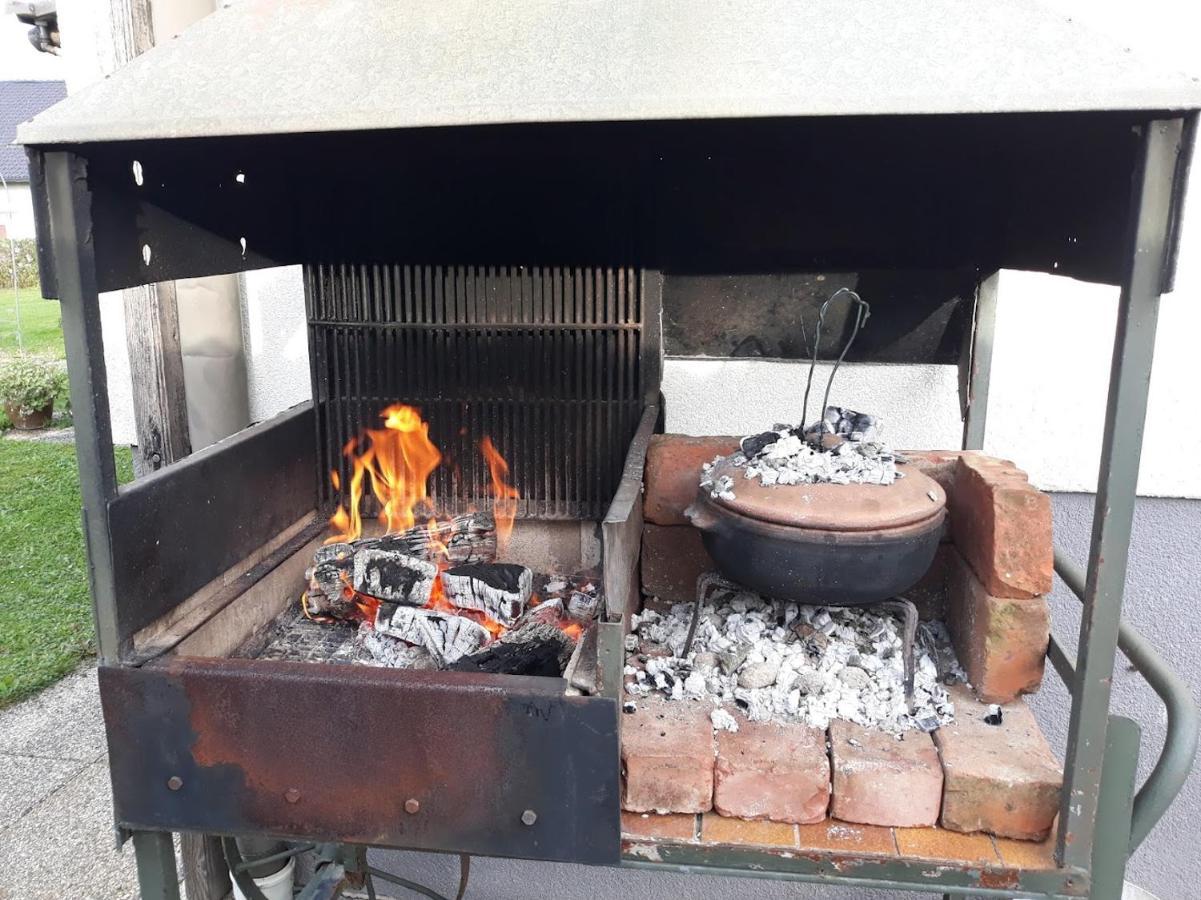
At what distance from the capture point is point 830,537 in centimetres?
191

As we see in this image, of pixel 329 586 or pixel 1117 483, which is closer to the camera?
pixel 1117 483

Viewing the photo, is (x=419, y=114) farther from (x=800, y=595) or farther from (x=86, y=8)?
(x=86, y=8)

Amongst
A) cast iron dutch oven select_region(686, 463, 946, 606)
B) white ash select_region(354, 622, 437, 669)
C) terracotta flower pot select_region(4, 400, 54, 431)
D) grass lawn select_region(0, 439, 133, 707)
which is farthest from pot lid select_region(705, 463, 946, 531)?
terracotta flower pot select_region(4, 400, 54, 431)

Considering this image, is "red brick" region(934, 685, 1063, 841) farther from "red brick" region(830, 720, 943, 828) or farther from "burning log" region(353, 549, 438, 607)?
"burning log" region(353, 549, 438, 607)

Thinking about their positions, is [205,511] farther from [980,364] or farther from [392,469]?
[980,364]

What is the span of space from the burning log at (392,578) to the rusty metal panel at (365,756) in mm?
833

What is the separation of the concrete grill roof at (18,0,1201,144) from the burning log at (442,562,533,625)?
1518mm

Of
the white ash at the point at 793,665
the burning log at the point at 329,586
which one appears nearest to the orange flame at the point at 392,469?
the burning log at the point at 329,586

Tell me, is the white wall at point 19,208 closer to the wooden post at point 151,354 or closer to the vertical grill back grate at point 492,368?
the wooden post at point 151,354

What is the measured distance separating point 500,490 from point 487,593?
1.29ft

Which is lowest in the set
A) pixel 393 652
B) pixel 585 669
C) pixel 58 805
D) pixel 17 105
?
pixel 58 805

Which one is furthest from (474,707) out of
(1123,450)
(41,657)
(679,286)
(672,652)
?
(41,657)

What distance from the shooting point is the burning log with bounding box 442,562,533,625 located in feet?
8.70

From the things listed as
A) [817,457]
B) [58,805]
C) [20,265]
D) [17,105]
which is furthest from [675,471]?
[17,105]
